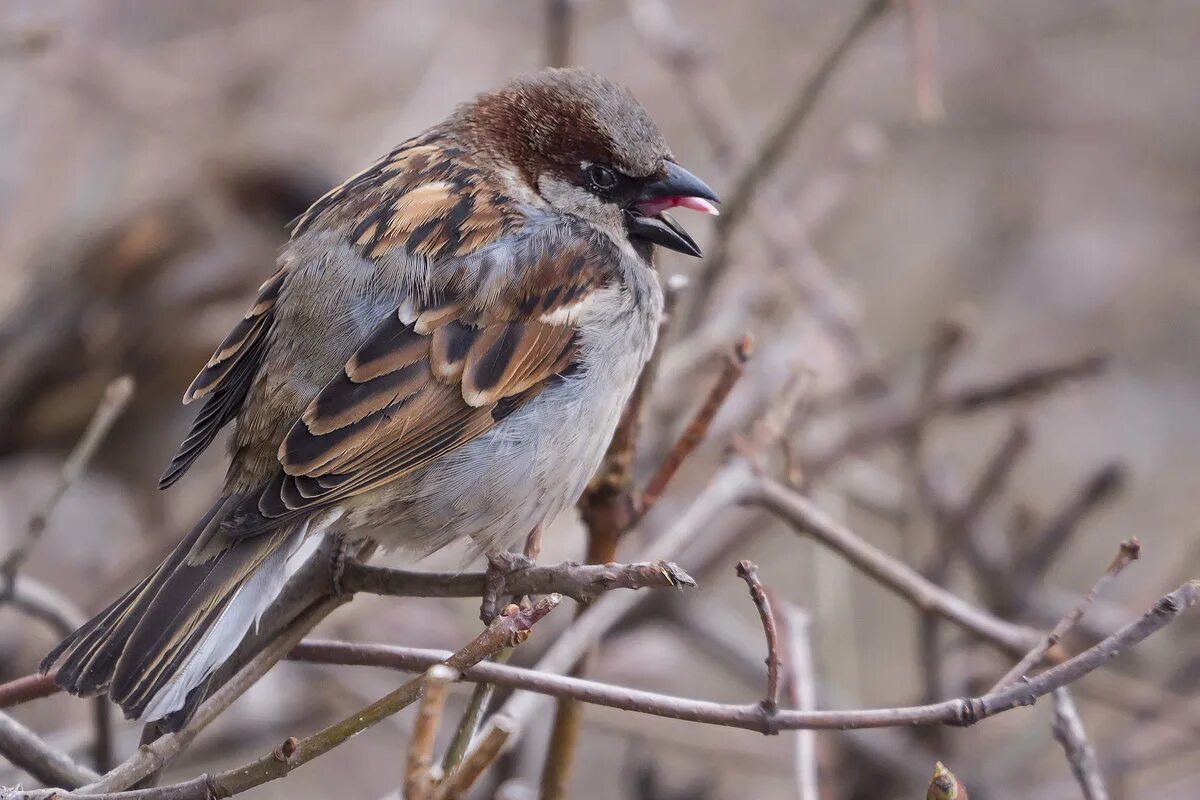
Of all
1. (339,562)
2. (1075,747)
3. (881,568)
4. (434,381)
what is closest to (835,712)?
(1075,747)

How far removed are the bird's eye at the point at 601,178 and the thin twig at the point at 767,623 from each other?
1.22 metres

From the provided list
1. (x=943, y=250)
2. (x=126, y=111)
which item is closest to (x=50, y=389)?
(x=126, y=111)

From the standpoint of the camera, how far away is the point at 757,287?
386 centimetres

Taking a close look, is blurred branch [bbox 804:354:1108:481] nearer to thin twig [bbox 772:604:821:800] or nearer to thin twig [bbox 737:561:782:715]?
thin twig [bbox 772:604:821:800]

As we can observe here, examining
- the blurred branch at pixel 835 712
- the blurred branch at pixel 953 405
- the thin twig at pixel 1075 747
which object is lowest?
the blurred branch at pixel 835 712

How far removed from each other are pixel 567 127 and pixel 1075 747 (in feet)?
4.73

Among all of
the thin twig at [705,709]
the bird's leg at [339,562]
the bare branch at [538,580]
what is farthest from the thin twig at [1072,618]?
the bird's leg at [339,562]

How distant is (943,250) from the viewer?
6.17 meters

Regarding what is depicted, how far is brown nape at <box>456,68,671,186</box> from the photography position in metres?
2.64

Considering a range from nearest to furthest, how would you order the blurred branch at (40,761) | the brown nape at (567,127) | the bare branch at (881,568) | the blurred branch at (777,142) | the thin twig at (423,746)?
the thin twig at (423,746)
the blurred branch at (40,761)
the bare branch at (881,568)
the brown nape at (567,127)
the blurred branch at (777,142)

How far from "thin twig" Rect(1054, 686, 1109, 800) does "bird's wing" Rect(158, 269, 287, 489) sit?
1429 millimetres

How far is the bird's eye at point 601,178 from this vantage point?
8.87 feet

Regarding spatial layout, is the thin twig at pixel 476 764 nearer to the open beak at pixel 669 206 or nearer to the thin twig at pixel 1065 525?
the open beak at pixel 669 206

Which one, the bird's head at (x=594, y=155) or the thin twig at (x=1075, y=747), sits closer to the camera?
the thin twig at (x=1075, y=747)
